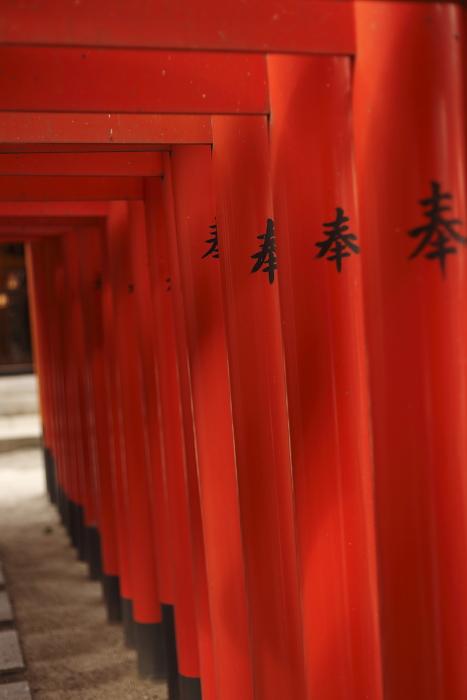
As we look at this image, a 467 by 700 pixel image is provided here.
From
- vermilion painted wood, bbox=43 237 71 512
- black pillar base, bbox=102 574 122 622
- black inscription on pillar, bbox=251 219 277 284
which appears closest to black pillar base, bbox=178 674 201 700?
black pillar base, bbox=102 574 122 622

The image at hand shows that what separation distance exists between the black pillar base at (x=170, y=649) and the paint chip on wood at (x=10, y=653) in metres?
1.02

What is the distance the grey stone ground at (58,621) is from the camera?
18.1 feet

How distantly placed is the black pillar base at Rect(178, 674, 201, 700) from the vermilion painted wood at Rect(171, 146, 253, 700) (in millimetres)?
862

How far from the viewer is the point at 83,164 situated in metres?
4.26

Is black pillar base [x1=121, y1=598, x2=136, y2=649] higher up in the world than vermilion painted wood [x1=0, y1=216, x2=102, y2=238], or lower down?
lower down

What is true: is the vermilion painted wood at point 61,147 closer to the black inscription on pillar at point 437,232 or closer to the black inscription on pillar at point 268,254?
the black inscription on pillar at point 268,254

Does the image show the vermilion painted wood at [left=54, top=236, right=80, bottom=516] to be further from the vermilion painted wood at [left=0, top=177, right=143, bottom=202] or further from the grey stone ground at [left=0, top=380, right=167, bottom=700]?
the vermilion painted wood at [left=0, top=177, right=143, bottom=202]

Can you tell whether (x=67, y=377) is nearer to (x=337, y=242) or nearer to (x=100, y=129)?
(x=100, y=129)

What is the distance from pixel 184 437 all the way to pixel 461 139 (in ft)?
8.16

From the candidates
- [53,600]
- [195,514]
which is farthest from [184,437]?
[53,600]

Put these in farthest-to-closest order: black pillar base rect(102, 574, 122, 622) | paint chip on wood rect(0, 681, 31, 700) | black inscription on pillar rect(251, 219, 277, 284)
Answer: black pillar base rect(102, 574, 122, 622) < paint chip on wood rect(0, 681, 31, 700) < black inscription on pillar rect(251, 219, 277, 284)

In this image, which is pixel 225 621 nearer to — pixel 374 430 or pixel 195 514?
pixel 195 514

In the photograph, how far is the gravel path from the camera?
5.52 meters

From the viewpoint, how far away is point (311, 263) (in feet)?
8.82
